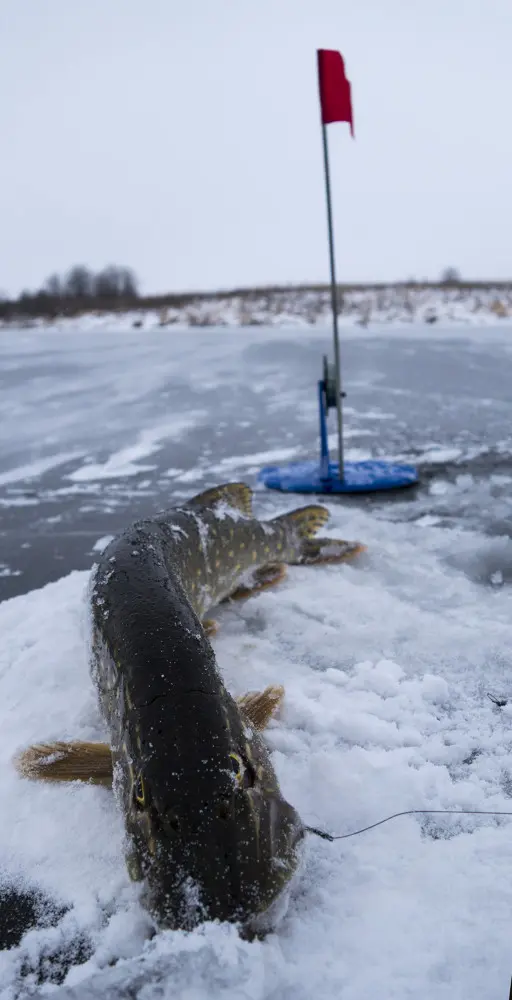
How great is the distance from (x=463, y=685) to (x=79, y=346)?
19.6 meters

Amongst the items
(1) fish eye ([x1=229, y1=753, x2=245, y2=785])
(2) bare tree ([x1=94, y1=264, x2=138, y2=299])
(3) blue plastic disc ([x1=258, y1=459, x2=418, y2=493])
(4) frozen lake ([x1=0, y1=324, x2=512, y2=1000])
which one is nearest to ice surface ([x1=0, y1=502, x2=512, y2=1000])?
(4) frozen lake ([x1=0, y1=324, x2=512, y2=1000])

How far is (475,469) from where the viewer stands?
5641 millimetres

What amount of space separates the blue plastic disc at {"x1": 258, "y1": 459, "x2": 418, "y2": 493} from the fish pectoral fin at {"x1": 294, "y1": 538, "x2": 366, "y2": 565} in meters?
1.37

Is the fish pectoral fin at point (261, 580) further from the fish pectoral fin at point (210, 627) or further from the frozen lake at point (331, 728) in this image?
the fish pectoral fin at point (210, 627)

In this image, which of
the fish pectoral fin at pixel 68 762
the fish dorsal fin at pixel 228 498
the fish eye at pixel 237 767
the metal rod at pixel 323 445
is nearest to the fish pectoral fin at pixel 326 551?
the fish dorsal fin at pixel 228 498

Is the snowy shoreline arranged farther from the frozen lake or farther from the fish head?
the fish head

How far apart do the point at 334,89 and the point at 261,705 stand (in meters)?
3.95

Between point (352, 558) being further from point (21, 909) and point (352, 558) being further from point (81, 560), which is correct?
point (21, 909)

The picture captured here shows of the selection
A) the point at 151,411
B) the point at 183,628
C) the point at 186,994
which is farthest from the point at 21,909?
the point at 151,411

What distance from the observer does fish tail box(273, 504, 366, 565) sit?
3.68m

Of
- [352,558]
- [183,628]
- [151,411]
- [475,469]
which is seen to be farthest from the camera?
[151,411]

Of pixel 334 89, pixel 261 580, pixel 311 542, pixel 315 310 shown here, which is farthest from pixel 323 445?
pixel 315 310

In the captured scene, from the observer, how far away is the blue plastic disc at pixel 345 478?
511 cm

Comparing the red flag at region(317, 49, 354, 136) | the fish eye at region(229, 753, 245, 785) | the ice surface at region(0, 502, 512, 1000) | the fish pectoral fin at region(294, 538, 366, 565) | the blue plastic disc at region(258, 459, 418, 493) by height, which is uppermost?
the red flag at region(317, 49, 354, 136)
